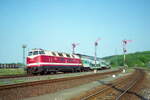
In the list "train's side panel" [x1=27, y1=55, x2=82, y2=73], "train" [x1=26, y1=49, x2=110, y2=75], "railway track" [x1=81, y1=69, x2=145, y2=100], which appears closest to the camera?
"railway track" [x1=81, y1=69, x2=145, y2=100]

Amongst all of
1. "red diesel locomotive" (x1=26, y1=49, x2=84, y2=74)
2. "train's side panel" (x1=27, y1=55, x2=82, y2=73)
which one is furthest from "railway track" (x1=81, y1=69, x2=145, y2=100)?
"red diesel locomotive" (x1=26, y1=49, x2=84, y2=74)

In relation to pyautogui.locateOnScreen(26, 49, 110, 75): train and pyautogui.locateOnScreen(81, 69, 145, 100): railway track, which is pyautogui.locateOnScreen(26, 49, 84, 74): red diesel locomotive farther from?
pyautogui.locateOnScreen(81, 69, 145, 100): railway track

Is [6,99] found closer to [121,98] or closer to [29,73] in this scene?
[121,98]

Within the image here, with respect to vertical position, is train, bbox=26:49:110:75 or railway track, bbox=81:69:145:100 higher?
train, bbox=26:49:110:75

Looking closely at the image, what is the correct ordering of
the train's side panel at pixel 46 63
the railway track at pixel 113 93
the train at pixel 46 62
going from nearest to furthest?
the railway track at pixel 113 93 → the train's side panel at pixel 46 63 → the train at pixel 46 62

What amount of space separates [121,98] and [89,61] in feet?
153

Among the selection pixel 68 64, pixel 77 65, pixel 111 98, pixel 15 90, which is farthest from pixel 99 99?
pixel 77 65

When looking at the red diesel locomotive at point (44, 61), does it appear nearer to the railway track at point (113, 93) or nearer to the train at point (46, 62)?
the train at point (46, 62)

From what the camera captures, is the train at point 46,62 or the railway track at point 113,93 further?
the train at point 46,62

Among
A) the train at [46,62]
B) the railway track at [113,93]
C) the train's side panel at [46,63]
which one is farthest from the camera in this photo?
the train at [46,62]

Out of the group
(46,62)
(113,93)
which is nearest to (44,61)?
(46,62)

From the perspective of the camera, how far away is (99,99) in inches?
541

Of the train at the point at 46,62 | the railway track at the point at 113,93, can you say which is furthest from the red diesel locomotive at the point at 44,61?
the railway track at the point at 113,93

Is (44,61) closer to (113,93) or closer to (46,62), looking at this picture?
(46,62)
